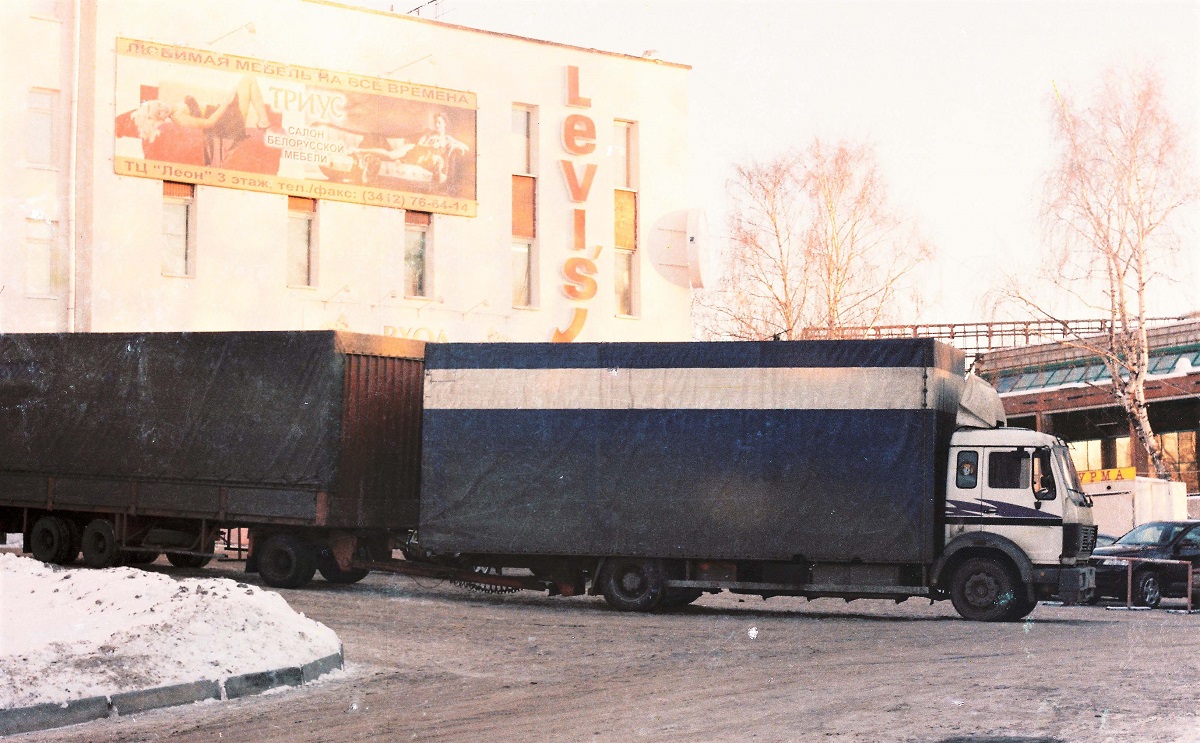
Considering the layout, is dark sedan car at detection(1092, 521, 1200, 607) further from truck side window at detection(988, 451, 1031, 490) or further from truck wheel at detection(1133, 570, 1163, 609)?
truck side window at detection(988, 451, 1031, 490)

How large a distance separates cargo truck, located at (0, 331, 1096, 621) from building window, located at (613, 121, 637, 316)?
1644 cm

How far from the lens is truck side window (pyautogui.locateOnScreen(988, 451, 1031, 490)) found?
19.2 m

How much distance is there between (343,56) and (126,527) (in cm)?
1439

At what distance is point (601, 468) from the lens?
1992 cm

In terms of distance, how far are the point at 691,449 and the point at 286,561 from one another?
6.47 metres

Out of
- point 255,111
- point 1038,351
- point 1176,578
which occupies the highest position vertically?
point 255,111

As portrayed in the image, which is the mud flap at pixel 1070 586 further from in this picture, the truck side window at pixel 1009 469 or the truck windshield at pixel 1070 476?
the truck side window at pixel 1009 469

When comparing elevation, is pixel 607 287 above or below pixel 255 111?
below

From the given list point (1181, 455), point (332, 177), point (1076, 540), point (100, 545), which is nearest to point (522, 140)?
point (332, 177)

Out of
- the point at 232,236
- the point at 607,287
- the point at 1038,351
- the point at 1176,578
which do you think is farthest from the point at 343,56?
the point at 1038,351

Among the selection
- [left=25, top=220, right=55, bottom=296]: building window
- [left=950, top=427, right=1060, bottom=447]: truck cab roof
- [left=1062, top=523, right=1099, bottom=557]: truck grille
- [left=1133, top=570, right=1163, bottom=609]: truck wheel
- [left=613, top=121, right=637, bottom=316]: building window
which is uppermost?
[left=613, top=121, right=637, bottom=316]: building window

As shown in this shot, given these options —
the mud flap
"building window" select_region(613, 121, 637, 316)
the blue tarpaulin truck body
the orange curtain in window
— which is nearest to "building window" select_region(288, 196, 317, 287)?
the orange curtain in window

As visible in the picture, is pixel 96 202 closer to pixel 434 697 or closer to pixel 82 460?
pixel 82 460

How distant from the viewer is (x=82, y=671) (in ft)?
35.0
